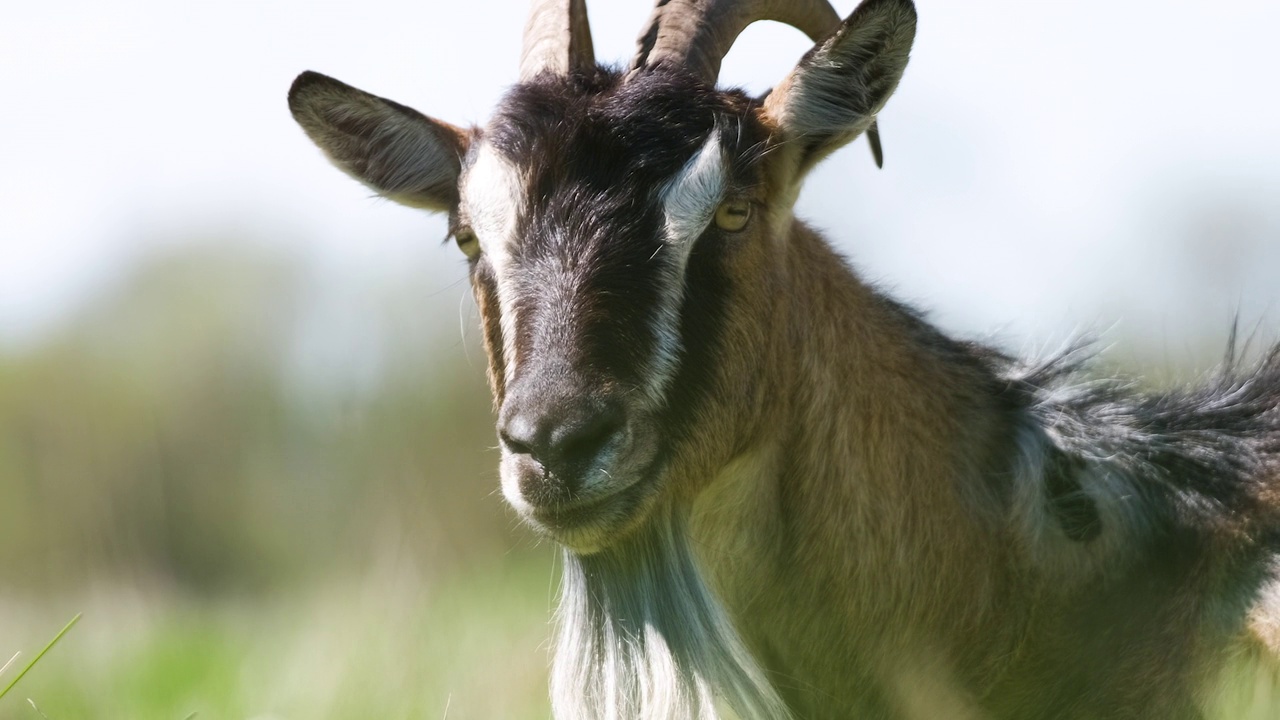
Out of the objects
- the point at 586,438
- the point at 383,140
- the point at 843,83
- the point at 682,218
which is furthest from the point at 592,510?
the point at 383,140

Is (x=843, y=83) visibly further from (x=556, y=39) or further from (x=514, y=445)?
(x=514, y=445)

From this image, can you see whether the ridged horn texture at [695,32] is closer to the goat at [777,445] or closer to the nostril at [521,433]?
the goat at [777,445]

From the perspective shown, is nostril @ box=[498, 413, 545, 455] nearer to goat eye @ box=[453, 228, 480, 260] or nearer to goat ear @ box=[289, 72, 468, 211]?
goat eye @ box=[453, 228, 480, 260]

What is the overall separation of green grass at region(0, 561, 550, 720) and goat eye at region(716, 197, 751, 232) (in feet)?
5.83

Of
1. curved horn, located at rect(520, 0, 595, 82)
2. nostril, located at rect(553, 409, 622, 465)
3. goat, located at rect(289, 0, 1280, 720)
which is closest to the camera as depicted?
nostril, located at rect(553, 409, 622, 465)

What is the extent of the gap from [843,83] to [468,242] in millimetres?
1227

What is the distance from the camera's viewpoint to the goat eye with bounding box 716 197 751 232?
12.4ft

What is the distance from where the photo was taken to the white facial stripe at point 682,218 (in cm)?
361

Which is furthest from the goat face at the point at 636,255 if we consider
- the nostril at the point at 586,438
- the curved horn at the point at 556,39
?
the curved horn at the point at 556,39

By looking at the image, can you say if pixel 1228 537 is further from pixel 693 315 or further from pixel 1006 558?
pixel 693 315

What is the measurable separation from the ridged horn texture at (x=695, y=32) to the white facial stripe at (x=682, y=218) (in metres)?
0.55

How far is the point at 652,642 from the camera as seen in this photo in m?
3.87

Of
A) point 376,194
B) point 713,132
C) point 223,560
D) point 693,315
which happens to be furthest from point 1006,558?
point 223,560

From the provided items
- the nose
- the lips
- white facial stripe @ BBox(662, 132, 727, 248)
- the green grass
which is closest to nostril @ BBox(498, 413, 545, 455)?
the nose
